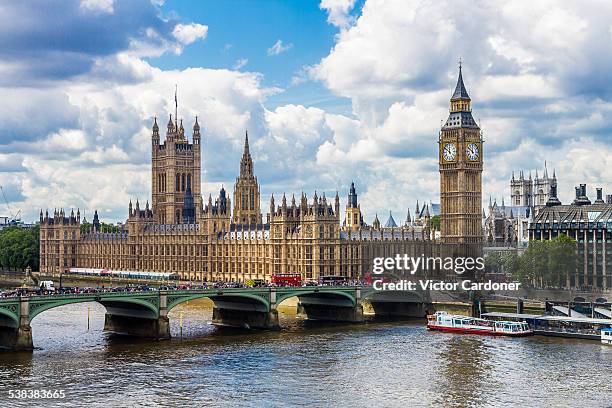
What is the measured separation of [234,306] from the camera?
11381 centimetres

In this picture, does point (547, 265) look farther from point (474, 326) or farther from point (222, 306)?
point (222, 306)

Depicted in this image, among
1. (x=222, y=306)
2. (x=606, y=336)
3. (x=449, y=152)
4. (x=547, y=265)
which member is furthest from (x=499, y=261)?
(x=606, y=336)

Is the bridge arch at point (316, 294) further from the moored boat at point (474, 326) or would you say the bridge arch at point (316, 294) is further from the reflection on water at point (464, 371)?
the reflection on water at point (464, 371)

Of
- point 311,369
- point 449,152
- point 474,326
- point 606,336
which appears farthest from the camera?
point 449,152

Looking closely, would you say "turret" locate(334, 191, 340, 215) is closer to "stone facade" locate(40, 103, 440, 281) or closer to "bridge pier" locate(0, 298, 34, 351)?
"stone facade" locate(40, 103, 440, 281)

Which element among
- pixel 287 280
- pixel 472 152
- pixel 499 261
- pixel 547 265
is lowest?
pixel 287 280

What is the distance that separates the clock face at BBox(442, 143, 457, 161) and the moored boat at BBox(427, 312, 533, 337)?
187 feet

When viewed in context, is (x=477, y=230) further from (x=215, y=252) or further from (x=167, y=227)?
(x=167, y=227)

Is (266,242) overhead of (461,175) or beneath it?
beneath

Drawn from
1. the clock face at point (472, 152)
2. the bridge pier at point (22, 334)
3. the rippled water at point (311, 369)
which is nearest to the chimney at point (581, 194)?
the clock face at point (472, 152)

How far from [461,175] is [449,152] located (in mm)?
4738

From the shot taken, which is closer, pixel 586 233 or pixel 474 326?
pixel 474 326

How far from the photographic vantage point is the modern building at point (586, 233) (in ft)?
468

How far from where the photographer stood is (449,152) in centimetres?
16488
